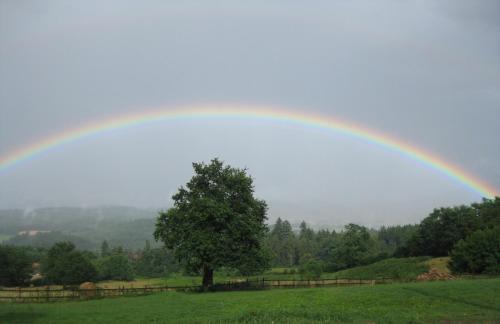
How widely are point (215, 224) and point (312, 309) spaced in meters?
21.6

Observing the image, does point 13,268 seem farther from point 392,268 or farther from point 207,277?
point 392,268

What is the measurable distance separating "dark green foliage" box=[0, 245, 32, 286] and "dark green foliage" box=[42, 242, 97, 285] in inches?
149

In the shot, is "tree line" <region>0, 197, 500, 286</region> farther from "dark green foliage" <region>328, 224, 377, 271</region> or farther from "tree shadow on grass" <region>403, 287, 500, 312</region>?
"tree shadow on grass" <region>403, 287, 500, 312</region>

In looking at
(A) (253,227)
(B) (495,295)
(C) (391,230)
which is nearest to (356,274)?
(A) (253,227)

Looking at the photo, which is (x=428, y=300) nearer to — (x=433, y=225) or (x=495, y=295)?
(x=495, y=295)

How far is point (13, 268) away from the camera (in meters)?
78.1

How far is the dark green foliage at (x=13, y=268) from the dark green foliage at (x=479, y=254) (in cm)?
7520

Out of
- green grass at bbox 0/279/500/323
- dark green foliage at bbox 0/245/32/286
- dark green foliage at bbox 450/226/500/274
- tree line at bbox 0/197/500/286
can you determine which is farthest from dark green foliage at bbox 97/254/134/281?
dark green foliage at bbox 450/226/500/274

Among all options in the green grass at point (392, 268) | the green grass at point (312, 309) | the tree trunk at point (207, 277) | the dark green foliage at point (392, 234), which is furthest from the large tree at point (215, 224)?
the dark green foliage at point (392, 234)

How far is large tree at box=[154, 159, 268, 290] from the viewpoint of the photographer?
46.0 metres

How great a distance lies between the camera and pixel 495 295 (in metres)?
29.9

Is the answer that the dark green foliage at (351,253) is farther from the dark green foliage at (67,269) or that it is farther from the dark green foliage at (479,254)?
the dark green foliage at (67,269)

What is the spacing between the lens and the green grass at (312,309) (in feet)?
82.4

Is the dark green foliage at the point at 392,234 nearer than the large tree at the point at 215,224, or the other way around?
the large tree at the point at 215,224
